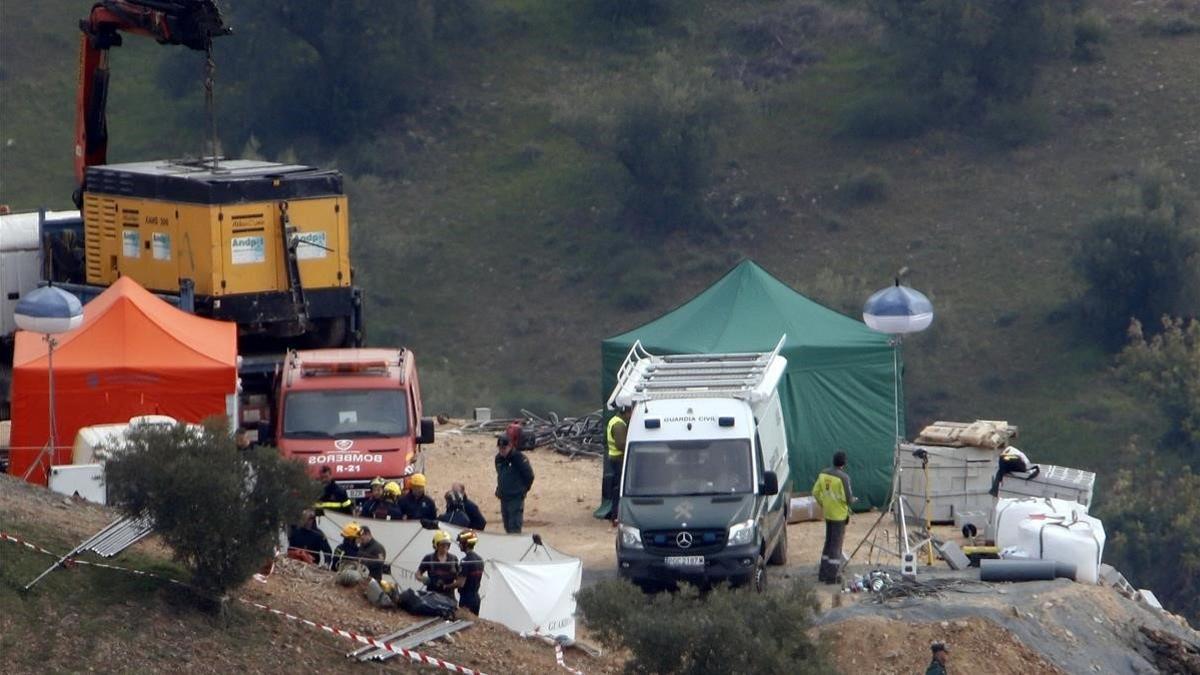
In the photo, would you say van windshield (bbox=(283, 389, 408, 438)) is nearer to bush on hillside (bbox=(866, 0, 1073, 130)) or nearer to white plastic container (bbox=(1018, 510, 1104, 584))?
white plastic container (bbox=(1018, 510, 1104, 584))

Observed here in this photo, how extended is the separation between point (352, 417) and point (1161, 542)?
24636 millimetres

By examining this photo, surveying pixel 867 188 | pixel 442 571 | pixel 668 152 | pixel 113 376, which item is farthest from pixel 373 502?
pixel 668 152

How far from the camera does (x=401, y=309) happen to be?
60500 mm

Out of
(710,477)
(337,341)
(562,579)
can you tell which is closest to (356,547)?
(562,579)

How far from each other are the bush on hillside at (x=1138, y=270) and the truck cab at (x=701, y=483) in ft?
111

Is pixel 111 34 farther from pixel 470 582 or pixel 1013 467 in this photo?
pixel 1013 467

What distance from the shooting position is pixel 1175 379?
156ft

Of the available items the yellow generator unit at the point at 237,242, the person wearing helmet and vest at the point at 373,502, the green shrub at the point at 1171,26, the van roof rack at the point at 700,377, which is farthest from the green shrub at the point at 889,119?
the person wearing helmet and vest at the point at 373,502

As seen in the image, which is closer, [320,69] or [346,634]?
[346,634]

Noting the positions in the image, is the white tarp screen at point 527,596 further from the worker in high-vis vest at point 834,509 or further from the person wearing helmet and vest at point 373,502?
the worker in high-vis vest at point 834,509

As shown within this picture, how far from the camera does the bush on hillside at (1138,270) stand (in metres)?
54.4

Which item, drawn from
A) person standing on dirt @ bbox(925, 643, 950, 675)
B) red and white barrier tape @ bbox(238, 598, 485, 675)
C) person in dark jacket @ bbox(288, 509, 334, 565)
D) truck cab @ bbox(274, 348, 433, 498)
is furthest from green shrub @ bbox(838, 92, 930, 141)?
red and white barrier tape @ bbox(238, 598, 485, 675)

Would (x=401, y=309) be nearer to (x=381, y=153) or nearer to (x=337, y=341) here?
(x=381, y=153)

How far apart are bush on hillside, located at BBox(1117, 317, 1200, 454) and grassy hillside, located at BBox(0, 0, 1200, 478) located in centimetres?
157
